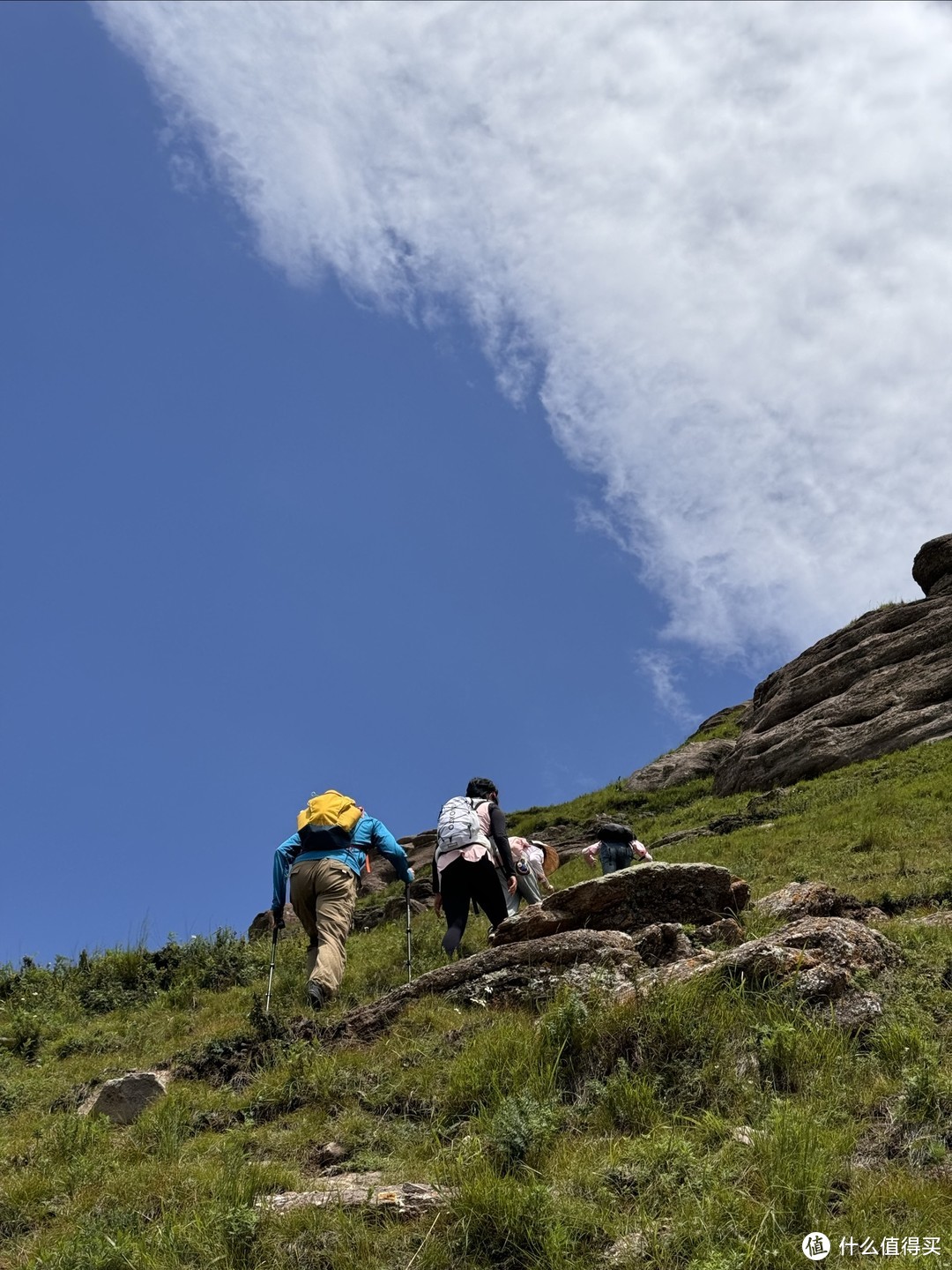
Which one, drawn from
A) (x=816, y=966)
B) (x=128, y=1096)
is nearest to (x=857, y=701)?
(x=816, y=966)

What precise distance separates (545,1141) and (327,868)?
563 cm

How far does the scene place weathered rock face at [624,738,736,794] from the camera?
39.0 m

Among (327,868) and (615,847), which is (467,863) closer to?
(327,868)

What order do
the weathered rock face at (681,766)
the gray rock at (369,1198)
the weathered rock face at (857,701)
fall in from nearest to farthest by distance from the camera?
the gray rock at (369,1198) → the weathered rock face at (857,701) → the weathered rock face at (681,766)

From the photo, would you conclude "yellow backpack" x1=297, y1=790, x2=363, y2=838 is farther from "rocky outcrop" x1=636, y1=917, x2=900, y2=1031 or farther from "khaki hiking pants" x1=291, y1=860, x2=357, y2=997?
"rocky outcrop" x1=636, y1=917, x2=900, y2=1031

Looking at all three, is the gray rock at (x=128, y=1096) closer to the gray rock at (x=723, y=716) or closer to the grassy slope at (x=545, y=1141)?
the grassy slope at (x=545, y=1141)

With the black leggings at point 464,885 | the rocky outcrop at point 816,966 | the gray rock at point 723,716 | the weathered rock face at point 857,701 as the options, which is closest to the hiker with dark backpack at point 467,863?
the black leggings at point 464,885

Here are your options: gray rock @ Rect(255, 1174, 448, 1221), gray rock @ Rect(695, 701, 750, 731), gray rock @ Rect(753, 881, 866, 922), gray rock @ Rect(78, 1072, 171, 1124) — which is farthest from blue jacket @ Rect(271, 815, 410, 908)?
gray rock @ Rect(695, 701, 750, 731)

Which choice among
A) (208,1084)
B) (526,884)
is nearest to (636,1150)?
(208,1084)

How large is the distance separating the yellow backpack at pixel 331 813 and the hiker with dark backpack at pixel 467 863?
0.97 metres

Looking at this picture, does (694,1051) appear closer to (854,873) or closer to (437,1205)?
(437,1205)

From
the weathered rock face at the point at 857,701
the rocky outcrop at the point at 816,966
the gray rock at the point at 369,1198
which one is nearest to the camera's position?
the gray rock at the point at 369,1198

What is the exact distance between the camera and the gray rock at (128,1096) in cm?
Result: 716

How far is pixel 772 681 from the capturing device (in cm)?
3956
